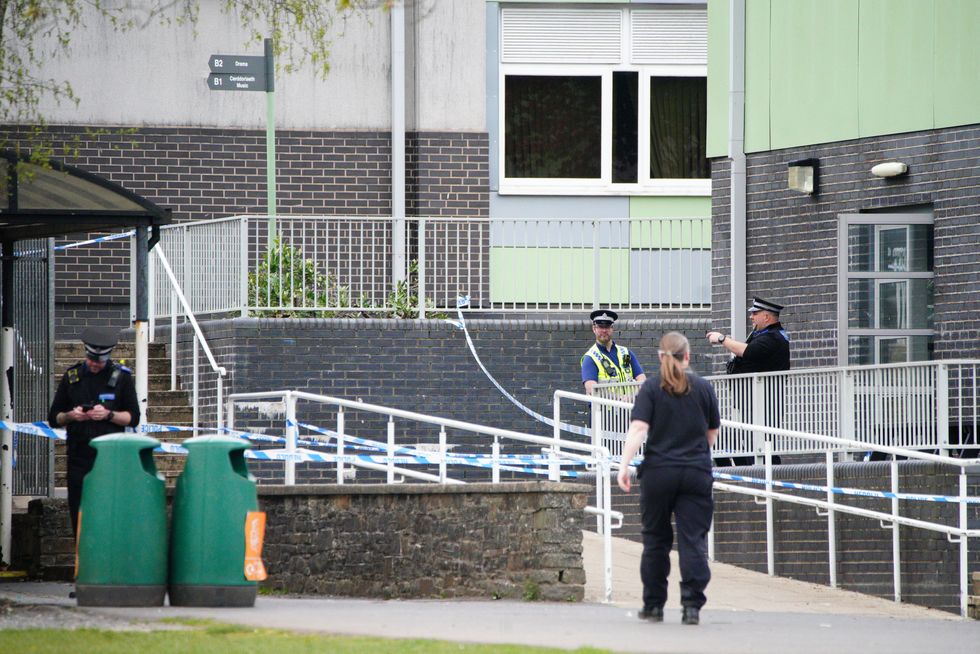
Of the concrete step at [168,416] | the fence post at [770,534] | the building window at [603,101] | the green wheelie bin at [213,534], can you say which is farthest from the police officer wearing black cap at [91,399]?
the building window at [603,101]

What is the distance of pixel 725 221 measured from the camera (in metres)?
16.4

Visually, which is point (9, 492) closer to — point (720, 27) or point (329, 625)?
point (329, 625)

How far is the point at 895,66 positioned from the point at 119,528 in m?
7.93

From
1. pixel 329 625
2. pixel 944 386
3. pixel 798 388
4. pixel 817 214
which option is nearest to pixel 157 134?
pixel 817 214

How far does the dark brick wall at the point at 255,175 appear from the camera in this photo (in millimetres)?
19781

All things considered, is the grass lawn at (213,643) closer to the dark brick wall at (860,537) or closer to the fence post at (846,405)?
the dark brick wall at (860,537)

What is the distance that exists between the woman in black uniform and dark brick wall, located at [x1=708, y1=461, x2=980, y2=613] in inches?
131

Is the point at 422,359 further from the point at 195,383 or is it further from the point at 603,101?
the point at 603,101

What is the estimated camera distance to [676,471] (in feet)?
31.3

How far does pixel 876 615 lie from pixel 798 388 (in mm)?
2602

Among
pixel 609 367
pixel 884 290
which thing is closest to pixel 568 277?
pixel 609 367

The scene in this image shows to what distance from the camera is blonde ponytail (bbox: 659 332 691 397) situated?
956 centimetres

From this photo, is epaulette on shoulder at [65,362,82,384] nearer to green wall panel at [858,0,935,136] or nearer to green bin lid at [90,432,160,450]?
green bin lid at [90,432,160,450]

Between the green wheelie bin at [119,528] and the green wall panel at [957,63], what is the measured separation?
24.7 feet
